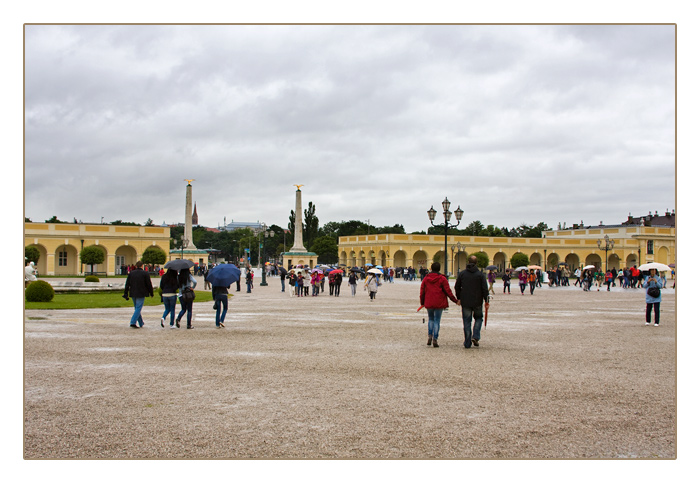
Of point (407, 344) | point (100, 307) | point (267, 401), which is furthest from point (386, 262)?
point (267, 401)

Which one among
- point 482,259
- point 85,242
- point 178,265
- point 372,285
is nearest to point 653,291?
point 178,265

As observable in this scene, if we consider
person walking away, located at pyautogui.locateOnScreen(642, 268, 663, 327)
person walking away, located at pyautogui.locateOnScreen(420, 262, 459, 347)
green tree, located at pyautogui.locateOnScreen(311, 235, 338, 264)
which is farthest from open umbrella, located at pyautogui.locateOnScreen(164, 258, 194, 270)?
green tree, located at pyautogui.locateOnScreen(311, 235, 338, 264)

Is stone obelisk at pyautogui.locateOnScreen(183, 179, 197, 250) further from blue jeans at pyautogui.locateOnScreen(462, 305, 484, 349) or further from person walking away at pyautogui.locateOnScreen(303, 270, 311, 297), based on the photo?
blue jeans at pyautogui.locateOnScreen(462, 305, 484, 349)

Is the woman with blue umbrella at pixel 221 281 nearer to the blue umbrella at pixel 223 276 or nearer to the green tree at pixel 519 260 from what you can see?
the blue umbrella at pixel 223 276

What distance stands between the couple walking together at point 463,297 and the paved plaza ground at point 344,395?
382 mm

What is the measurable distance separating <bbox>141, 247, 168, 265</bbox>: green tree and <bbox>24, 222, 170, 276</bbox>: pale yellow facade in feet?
10.6

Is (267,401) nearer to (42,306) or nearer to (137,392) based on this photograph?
(137,392)

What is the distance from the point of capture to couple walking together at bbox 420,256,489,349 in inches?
441

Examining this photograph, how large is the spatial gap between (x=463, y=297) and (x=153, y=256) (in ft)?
189

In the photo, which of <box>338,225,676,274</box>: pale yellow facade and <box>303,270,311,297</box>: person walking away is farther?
<box>338,225,676,274</box>: pale yellow facade

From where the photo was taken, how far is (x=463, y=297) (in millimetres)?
11281

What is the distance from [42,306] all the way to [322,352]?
1264cm

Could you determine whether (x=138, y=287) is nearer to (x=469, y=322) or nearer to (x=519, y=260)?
(x=469, y=322)

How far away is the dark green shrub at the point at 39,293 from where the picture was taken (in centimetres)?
2089
